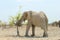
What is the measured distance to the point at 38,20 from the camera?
731 inches

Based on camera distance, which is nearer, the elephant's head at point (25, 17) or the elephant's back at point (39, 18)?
the elephant's back at point (39, 18)

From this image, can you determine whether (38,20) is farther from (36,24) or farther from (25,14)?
(25,14)

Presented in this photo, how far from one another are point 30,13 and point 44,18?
1425 millimetres

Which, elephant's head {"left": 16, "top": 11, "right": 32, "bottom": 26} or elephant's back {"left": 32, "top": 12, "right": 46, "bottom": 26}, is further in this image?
elephant's head {"left": 16, "top": 11, "right": 32, "bottom": 26}

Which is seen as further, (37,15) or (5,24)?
(5,24)

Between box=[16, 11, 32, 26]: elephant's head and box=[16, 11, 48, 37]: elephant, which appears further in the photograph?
box=[16, 11, 32, 26]: elephant's head

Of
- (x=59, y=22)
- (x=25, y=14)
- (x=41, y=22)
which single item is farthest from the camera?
(x=59, y=22)

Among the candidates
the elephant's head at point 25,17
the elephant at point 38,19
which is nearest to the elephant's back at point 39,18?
the elephant at point 38,19

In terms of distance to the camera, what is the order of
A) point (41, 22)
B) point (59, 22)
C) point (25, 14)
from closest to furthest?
1. point (41, 22)
2. point (25, 14)
3. point (59, 22)

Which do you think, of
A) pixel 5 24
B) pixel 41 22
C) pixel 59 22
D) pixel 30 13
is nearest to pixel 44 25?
pixel 41 22

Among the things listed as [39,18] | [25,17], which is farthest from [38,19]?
[25,17]

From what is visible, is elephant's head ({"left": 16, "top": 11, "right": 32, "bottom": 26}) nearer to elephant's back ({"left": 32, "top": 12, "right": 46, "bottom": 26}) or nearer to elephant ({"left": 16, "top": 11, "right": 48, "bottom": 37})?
elephant ({"left": 16, "top": 11, "right": 48, "bottom": 37})

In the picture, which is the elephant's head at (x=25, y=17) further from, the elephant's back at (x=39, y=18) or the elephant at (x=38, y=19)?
the elephant's back at (x=39, y=18)

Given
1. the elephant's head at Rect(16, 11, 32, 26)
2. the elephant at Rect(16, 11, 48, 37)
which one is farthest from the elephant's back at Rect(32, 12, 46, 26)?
the elephant's head at Rect(16, 11, 32, 26)
